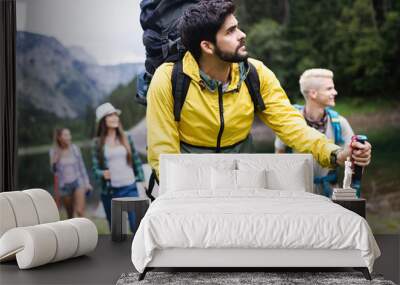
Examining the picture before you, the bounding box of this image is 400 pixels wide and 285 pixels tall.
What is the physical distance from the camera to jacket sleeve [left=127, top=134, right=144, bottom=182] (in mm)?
7816

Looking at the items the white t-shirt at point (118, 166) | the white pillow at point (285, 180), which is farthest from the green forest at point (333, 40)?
the white t-shirt at point (118, 166)

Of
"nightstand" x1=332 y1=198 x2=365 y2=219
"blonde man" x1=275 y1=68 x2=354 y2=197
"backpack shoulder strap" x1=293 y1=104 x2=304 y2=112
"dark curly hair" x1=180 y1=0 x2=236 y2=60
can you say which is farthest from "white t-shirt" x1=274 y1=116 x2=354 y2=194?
"dark curly hair" x1=180 y1=0 x2=236 y2=60

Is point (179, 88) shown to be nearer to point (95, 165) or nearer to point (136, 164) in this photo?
point (136, 164)

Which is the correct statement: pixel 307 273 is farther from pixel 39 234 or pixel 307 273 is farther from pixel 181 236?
pixel 39 234

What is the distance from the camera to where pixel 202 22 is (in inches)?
291

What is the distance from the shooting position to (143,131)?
7.78m

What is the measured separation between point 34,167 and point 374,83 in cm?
374

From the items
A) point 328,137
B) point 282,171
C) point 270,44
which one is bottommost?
point 282,171

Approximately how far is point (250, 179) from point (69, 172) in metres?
2.23

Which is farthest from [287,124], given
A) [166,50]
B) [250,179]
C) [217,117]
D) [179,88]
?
[166,50]

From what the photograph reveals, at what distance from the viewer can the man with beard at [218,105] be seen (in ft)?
23.8

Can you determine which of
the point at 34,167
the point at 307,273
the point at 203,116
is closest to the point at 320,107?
the point at 203,116

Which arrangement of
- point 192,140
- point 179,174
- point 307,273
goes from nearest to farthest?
point 307,273
point 179,174
point 192,140

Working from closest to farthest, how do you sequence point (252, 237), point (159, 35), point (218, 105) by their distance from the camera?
1. point (252, 237)
2. point (218, 105)
3. point (159, 35)
